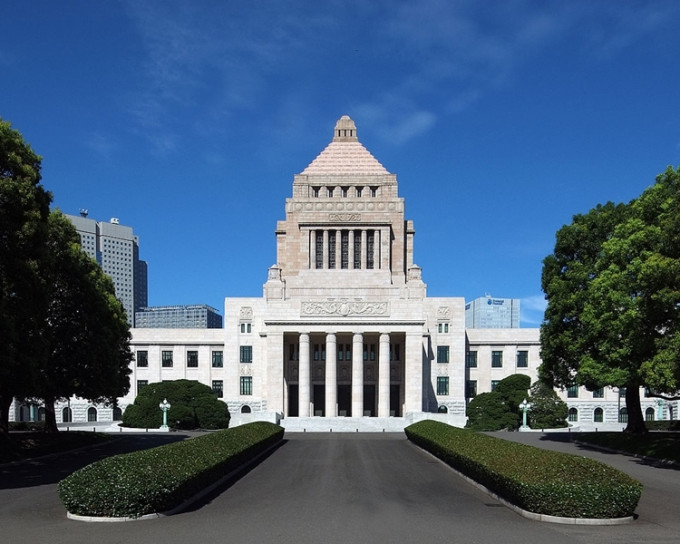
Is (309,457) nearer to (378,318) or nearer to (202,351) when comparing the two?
(378,318)

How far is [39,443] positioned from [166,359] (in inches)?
1632

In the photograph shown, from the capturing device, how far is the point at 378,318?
A: 6388cm

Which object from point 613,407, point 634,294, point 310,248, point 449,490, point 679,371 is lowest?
point 613,407

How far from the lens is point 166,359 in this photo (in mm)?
77312

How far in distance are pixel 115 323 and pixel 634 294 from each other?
31.4 meters

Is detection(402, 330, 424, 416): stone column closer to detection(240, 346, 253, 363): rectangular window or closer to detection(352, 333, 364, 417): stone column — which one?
detection(352, 333, 364, 417): stone column

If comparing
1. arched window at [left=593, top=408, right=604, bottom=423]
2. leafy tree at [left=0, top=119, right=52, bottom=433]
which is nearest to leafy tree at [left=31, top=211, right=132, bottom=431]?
leafy tree at [left=0, top=119, right=52, bottom=433]

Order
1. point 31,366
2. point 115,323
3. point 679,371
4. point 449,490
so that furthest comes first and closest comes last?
point 115,323
point 31,366
point 679,371
point 449,490

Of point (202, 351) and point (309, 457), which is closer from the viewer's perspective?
point (309, 457)

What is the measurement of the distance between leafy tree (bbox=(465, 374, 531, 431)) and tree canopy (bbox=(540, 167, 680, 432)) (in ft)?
62.0

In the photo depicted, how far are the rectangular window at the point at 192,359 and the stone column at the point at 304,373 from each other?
1857 cm

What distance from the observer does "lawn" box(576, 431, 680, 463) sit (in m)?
30.6

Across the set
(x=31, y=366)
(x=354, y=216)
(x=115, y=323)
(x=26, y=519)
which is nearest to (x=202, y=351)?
(x=354, y=216)

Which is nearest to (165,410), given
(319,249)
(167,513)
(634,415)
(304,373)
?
(304,373)
